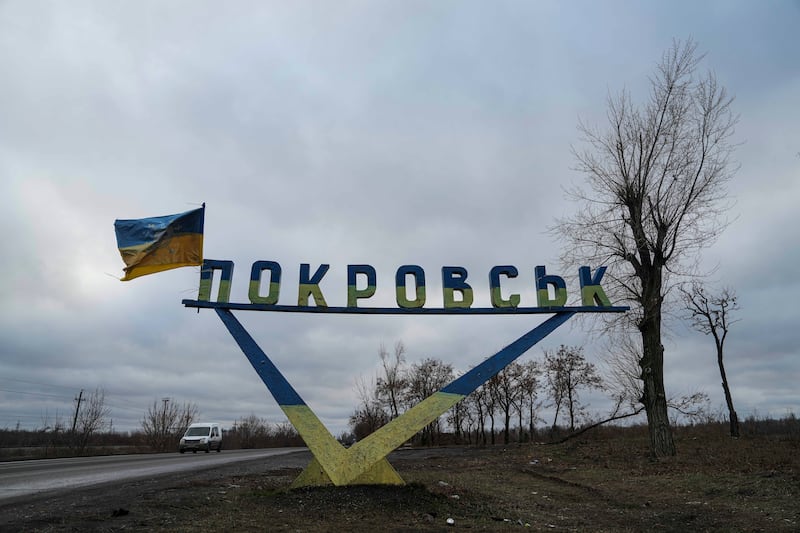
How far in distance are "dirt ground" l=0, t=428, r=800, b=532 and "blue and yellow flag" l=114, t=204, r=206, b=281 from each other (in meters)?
5.03

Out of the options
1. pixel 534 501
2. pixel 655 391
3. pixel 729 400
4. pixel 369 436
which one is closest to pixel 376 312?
pixel 369 436

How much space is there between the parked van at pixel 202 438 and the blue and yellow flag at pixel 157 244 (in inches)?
1000

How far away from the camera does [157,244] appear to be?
13398mm

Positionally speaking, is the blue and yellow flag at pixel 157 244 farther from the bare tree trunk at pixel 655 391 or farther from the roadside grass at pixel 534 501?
the bare tree trunk at pixel 655 391

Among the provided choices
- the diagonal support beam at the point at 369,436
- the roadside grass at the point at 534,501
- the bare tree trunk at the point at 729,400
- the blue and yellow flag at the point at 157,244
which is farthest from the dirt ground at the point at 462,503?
the bare tree trunk at the point at 729,400

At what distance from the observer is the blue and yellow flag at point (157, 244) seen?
43.6ft

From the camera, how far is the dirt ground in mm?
8648

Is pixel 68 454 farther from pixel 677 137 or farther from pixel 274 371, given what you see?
pixel 677 137

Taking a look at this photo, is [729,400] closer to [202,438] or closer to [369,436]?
[369,436]

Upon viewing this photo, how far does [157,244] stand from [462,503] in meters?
9.13

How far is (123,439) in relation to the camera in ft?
215

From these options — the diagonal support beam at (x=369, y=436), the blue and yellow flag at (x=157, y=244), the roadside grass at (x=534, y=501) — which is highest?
the blue and yellow flag at (x=157, y=244)

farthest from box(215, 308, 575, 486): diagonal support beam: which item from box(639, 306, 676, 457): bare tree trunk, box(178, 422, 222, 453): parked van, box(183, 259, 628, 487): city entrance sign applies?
box(178, 422, 222, 453): parked van

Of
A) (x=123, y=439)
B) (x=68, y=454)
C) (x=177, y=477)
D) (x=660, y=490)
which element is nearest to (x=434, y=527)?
(x=660, y=490)
